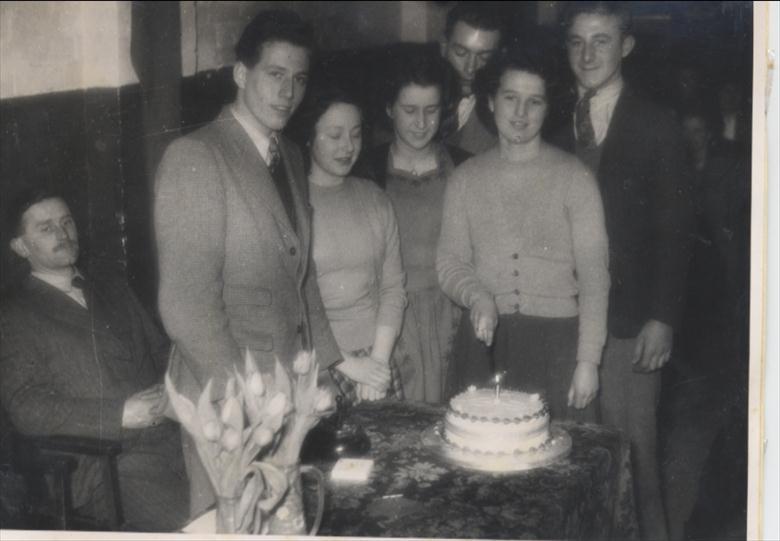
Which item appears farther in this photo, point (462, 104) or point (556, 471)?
point (462, 104)

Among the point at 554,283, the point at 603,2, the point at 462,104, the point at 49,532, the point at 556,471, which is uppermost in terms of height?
the point at 603,2

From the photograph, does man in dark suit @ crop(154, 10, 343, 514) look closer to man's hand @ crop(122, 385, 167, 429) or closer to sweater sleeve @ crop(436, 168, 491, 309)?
man's hand @ crop(122, 385, 167, 429)

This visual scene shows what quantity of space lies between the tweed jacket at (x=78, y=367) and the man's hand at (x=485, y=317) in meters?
0.57

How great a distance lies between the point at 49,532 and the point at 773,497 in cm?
120

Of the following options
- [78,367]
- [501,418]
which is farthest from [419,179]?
[78,367]

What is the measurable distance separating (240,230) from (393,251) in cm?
29

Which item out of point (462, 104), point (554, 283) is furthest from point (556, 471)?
point (462, 104)

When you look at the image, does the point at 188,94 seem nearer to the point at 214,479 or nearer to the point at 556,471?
the point at 214,479

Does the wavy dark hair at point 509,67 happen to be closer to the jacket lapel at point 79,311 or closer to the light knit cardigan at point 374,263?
the light knit cardigan at point 374,263

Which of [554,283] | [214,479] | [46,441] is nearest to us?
[214,479]

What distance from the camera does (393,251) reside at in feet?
5.38

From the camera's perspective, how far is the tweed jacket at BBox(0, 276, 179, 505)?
149 cm

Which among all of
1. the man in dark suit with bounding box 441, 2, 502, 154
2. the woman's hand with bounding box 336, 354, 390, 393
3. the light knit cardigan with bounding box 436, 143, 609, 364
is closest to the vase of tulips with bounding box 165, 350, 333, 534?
the woman's hand with bounding box 336, 354, 390, 393

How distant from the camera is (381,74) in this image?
1.61 m
